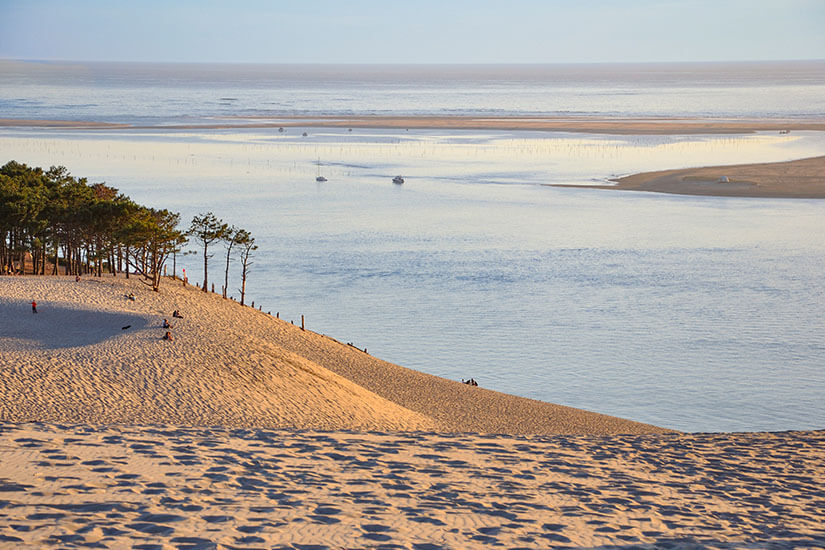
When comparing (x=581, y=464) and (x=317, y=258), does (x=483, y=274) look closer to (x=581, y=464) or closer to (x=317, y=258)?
(x=317, y=258)

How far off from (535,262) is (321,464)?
134 feet

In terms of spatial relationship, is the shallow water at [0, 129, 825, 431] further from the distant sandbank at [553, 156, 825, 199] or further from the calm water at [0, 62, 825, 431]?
the distant sandbank at [553, 156, 825, 199]

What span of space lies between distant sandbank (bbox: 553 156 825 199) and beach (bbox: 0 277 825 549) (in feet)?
195

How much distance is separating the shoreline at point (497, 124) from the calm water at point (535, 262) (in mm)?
17756

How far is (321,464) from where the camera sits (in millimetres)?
17797

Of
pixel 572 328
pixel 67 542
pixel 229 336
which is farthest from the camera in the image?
pixel 572 328

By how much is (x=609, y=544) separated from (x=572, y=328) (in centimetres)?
2893

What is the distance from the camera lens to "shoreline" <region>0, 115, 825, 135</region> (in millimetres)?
137500

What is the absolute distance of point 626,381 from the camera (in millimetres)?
35156

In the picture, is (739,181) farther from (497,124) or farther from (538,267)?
(497,124)

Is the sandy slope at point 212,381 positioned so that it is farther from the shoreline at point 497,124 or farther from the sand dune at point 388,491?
the shoreline at point 497,124

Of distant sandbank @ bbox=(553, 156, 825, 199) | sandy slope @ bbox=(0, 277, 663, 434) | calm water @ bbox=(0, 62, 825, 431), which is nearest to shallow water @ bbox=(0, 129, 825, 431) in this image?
calm water @ bbox=(0, 62, 825, 431)

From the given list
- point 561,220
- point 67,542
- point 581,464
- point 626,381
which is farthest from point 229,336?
point 561,220

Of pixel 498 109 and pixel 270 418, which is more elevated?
pixel 498 109
